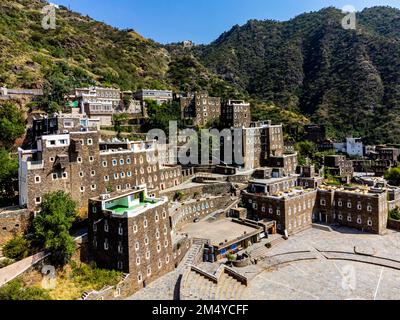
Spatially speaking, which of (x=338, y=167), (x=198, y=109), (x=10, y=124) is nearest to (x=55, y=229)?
(x=10, y=124)

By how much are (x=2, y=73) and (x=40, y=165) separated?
1718 inches

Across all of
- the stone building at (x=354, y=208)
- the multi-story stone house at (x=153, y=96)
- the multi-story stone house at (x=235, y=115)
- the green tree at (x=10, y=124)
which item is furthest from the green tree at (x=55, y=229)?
the multi-story stone house at (x=235, y=115)

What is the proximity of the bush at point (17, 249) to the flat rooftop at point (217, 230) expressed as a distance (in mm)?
18517

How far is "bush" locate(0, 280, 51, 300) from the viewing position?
76.2ft

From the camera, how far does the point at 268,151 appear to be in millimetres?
67938

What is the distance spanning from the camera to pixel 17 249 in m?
29.1

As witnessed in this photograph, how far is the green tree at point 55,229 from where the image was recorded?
95.9ft

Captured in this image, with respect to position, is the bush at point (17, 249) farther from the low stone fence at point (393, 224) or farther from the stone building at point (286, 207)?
the low stone fence at point (393, 224)

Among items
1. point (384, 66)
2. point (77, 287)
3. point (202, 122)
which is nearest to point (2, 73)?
point (202, 122)

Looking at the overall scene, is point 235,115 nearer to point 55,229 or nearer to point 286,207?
point 286,207

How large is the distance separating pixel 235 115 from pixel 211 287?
48641 mm

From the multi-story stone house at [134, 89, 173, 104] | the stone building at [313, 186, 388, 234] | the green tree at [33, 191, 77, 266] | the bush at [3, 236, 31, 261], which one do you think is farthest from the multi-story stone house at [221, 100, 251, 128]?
the bush at [3, 236, 31, 261]

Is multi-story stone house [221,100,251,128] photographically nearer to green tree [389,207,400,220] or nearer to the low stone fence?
green tree [389,207,400,220]
